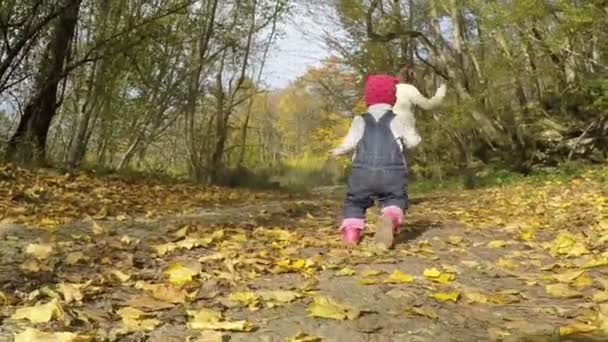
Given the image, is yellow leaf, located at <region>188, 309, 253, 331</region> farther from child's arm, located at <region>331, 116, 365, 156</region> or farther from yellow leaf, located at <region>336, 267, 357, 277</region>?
child's arm, located at <region>331, 116, 365, 156</region>

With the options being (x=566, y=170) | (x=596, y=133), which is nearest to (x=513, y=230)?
(x=566, y=170)

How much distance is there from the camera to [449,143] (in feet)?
79.7

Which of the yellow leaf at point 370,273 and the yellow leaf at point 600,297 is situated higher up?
the yellow leaf at point 370,273

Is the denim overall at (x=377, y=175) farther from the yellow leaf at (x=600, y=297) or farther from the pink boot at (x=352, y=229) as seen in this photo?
the yellow leaf at (x=600, y=297)

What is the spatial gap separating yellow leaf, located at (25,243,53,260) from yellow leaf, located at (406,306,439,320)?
233 cm

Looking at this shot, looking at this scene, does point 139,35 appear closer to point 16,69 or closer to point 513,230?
point 16,69

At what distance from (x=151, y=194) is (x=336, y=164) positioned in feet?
90.2

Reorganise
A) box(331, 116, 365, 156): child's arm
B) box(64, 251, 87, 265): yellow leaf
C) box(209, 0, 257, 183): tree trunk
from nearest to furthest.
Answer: box(64, 251, 87, 265): yellow leaf, box(331, 116, 365, 156): child's arm, box(209, 0, 257, 183): tree trunk

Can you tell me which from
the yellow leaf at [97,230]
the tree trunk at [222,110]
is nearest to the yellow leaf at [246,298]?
the yellow leaf at [97,230]

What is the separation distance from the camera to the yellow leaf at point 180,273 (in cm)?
375

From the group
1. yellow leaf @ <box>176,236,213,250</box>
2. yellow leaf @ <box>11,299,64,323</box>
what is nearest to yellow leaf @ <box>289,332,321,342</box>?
yellow leaf @ <box>11,299,64,323</box>

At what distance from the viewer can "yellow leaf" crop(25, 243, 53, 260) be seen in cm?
438

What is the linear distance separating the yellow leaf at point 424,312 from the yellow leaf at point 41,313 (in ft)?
4.97

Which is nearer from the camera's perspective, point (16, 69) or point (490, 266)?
point (490, 266)
